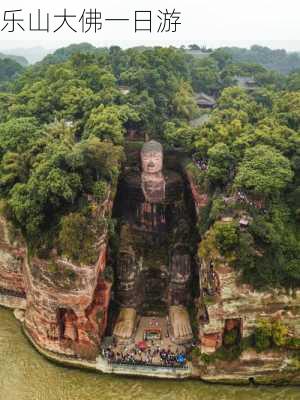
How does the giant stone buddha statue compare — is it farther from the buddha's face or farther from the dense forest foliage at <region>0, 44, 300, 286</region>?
the dense forest foliage at <region>0, 44, 300, 286</region>

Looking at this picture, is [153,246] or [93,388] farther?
[153,246]

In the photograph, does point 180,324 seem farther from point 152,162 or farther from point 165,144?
point 165,144

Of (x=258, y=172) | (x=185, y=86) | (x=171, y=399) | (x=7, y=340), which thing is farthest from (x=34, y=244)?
(x=185, y=86)

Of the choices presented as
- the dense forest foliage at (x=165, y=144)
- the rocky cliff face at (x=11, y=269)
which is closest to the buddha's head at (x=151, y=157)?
the dense forest foliage at (x=165, y=144)

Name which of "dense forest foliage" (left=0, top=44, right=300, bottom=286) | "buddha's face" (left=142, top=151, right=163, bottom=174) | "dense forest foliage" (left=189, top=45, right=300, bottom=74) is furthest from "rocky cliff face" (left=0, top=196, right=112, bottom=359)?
"dense forest foliage" (left=189, top=45, right=300, bottom=74)

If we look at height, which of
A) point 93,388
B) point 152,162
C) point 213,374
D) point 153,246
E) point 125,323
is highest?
point 152,162

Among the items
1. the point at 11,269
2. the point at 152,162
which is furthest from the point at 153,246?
the point at 11,269
